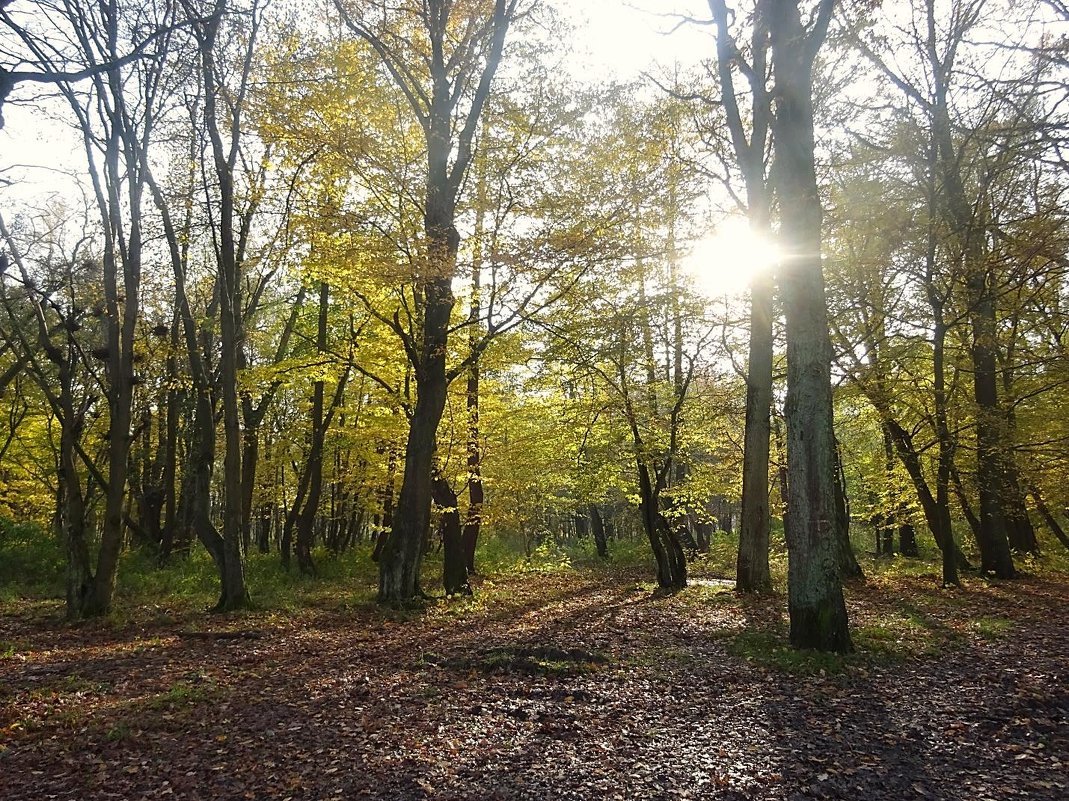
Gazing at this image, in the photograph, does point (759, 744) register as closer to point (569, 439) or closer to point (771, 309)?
point (771, 309)

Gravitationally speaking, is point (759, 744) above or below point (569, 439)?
below

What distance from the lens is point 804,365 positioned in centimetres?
745

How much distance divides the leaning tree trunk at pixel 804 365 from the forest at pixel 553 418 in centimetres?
4

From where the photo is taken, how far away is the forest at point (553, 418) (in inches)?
200

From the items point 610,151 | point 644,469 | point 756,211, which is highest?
point 610,151

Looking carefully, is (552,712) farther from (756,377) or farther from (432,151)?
(432,151)

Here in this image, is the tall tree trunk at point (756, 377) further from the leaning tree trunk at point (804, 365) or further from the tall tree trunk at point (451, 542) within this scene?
the tall tree trunk at point (451, 542)

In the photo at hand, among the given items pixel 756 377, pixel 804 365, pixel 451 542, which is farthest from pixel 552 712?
pixel 451 542

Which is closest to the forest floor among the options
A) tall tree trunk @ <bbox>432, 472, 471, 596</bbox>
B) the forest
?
the forest

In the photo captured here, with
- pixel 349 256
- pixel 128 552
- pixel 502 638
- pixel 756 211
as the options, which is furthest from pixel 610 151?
pixel 128 552

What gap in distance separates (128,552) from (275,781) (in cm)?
1885

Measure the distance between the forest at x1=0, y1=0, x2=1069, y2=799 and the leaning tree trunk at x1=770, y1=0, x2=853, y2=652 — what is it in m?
0.04

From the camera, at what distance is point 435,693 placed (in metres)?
6.27

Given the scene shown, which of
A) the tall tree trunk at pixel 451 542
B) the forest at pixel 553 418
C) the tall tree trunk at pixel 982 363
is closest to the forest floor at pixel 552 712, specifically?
the forest at pixel 553 418
